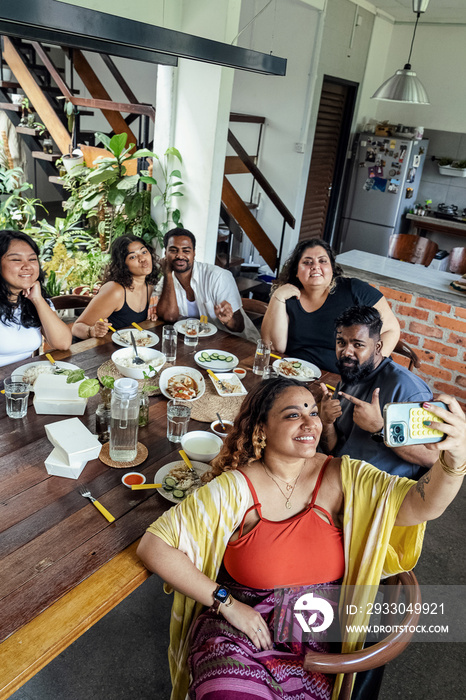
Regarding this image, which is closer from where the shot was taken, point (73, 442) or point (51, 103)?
point (73, 442)

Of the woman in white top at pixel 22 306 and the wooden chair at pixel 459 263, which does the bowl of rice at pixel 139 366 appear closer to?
the woman in white top at pixel 22 306

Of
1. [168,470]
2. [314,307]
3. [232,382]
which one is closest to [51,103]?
[314,307]

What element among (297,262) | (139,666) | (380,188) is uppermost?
(380,188)

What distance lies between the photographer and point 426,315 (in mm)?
4039

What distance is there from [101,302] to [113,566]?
1.77m

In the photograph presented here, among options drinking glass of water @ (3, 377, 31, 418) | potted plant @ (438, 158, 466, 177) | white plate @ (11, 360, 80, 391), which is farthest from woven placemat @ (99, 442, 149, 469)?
potted plant @ (438, 158, 466, 177)

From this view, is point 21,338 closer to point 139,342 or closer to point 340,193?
point 139,342

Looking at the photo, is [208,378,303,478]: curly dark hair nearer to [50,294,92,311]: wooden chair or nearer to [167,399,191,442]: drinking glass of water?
[167,399,191,442]: drinking glass of water

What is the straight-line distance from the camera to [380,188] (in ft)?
22.6

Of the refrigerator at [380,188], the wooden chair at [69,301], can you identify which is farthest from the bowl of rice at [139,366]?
the refrigerator at [380,188]

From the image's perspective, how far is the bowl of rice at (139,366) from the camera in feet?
7.90

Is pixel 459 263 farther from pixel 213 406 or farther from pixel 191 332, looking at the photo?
pixel 213 406

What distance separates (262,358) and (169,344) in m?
0.45

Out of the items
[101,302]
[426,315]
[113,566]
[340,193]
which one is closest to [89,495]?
[113,566]
